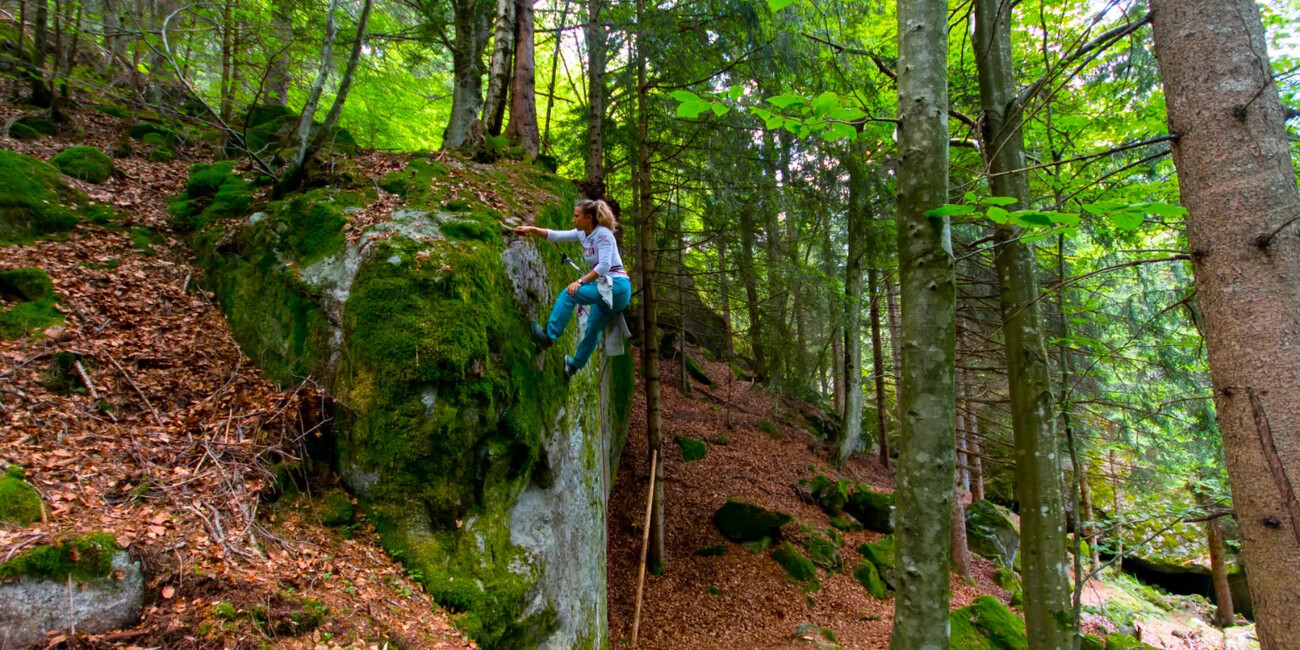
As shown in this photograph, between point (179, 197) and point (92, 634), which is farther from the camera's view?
point (179, 197)

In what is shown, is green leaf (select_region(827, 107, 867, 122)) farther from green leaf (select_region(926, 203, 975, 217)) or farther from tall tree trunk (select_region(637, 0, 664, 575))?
tall tree trunk (select_region(637, 0, 664, 575))

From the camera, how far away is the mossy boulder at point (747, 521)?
966 centimetres

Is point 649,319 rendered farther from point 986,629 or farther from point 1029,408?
point 986,629

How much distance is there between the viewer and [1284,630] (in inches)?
66.6

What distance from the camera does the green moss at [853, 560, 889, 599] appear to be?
30.5 feet

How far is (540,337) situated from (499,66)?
176 inches

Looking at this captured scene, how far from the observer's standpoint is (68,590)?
7.84ft

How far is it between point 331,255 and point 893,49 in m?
8.34

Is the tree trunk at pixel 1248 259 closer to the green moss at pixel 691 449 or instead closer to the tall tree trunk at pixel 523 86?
the tall tree trunk at pixel 523 86

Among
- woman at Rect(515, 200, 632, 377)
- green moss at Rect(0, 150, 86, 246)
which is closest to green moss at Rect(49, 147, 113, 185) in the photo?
green moss at Rect(0, 150, 86, 246)

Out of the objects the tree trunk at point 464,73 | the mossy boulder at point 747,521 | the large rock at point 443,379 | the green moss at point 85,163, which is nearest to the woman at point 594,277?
the large rock at point 443,379

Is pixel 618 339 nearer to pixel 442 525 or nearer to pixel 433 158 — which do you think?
pixel 442 525

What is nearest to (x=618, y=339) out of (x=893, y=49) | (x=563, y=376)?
(x=563, y=376)

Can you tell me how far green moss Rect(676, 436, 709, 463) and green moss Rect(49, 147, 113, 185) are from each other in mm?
10036
